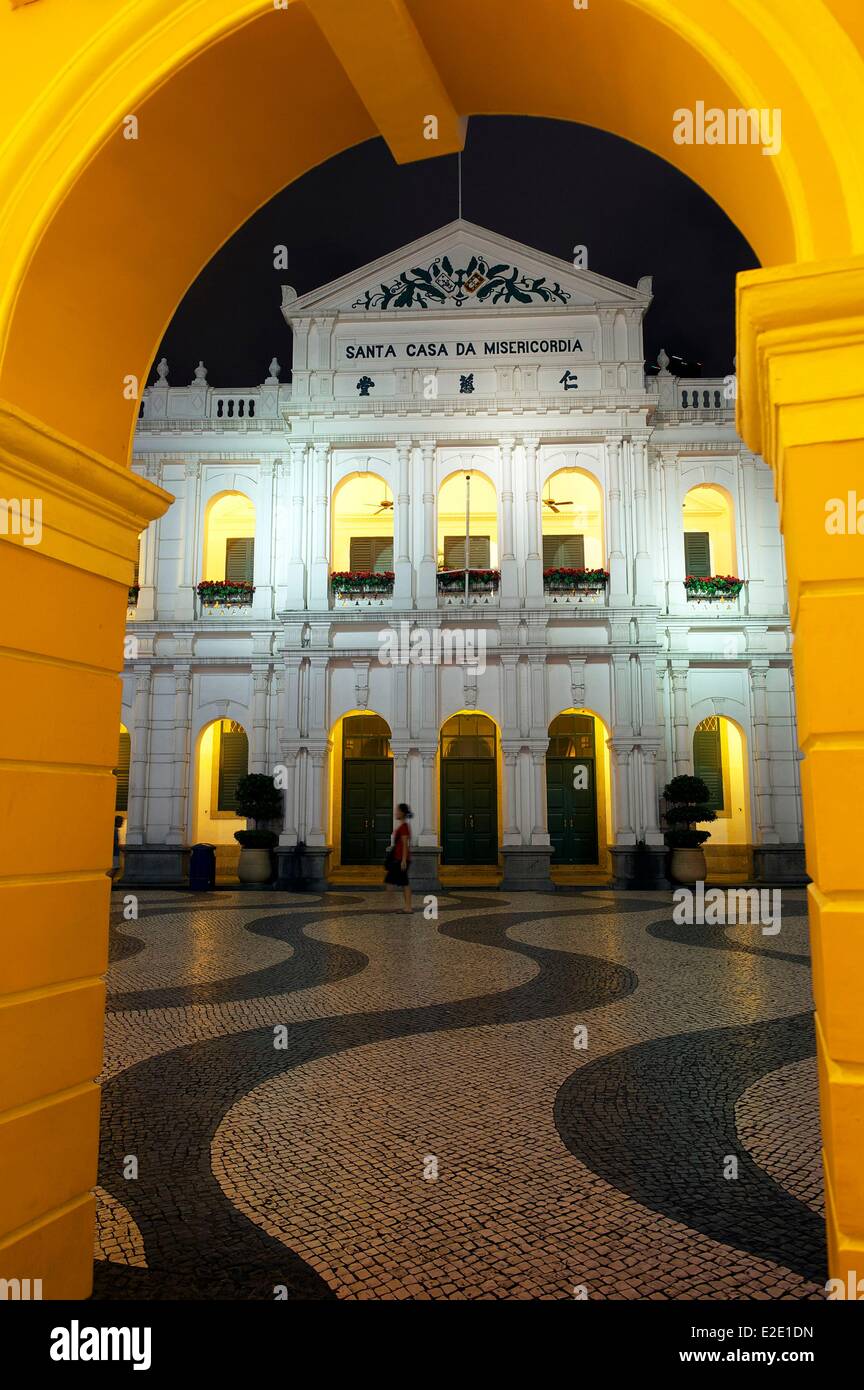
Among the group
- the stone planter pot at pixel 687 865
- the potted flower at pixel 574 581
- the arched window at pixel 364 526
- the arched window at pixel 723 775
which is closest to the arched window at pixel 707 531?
the potted flower at pixel 574 581

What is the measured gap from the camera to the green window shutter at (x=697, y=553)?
22.2 meters

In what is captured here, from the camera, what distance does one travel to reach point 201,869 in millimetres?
18391

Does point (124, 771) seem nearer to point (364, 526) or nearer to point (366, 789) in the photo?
point (366, 789)

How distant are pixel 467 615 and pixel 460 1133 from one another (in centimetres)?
1596

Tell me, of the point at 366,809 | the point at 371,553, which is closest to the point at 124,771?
the point at 366,809

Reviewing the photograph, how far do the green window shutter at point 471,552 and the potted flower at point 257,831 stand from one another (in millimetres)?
7312

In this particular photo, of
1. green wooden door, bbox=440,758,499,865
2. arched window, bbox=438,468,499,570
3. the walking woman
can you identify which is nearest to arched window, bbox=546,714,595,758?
green wooden door, bbox=440,758,499,865

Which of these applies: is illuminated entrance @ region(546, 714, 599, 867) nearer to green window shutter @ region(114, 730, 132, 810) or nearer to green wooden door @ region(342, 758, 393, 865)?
green wooden door @ region(342, 758, 393, 865)

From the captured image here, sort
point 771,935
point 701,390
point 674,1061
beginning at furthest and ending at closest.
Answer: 1. point 701,390
2. point 771,935
3. point 674,1061

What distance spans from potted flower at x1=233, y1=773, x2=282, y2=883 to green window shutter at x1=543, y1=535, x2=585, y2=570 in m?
8.94

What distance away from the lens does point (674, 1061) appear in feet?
18.1
